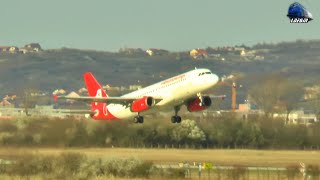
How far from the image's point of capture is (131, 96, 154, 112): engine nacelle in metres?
81.7

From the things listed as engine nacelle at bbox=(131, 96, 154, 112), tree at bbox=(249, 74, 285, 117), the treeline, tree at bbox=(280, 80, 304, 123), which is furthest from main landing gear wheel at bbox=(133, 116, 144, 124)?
tree at bbox=(280, 80, 304, 123)

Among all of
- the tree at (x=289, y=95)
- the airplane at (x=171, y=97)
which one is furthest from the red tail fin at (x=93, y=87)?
the tree at (x=289, y=95)

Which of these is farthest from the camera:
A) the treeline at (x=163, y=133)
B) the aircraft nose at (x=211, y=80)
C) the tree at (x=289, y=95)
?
the tree at (x=289, y=95)

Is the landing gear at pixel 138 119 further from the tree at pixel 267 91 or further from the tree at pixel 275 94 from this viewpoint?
the tree at pixel 267 91

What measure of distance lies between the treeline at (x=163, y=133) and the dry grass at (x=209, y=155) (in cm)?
194

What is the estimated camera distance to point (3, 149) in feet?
289

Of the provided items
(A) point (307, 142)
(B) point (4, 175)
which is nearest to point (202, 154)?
(A) point (307, 142)

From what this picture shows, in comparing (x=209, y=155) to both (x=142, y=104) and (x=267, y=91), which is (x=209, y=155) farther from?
(x=267, y=91)

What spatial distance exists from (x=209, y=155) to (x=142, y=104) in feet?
49.7

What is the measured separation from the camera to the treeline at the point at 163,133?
94062 mm

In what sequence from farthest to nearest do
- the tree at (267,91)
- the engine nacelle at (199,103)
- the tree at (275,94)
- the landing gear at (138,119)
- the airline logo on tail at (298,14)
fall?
1. the tree at (267,91)
2. the tree at (275,94)
3. the landing gear at (138,119)
4. the engine nacelle at (199,103)
5. the airline logo on tail at (298,14)

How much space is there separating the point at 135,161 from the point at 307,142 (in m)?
41.8

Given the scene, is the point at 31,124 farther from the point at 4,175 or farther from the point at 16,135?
the point at 4,175

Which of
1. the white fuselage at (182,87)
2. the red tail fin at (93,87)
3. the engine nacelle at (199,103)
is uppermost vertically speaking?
the red tail fin at (93,87)
